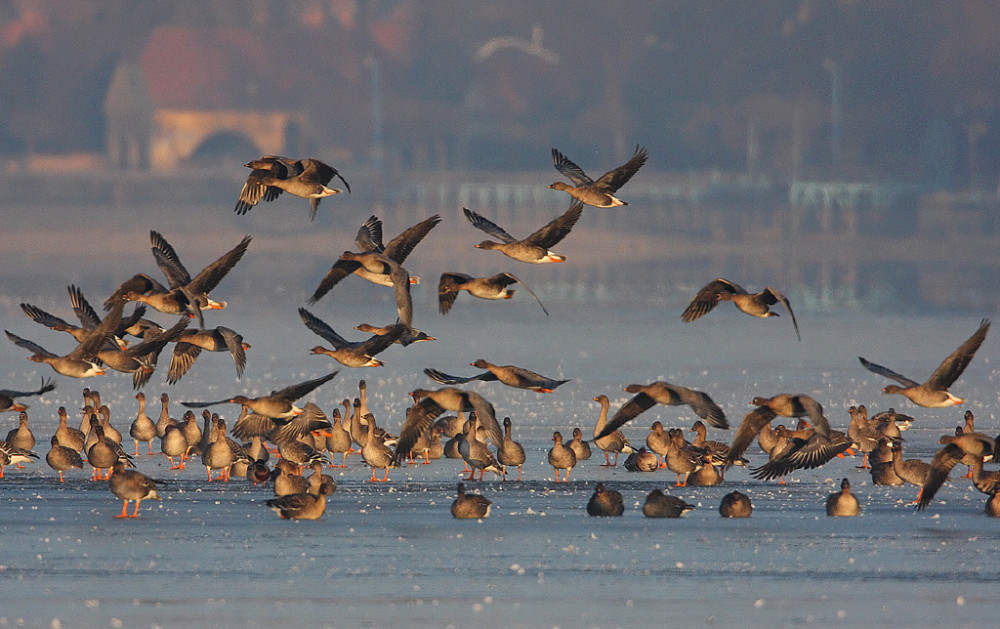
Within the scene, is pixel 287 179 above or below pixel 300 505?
above

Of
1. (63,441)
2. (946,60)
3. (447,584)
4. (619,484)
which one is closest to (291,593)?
(447,584)

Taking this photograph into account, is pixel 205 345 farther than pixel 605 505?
Yes

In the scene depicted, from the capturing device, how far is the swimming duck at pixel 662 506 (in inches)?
607

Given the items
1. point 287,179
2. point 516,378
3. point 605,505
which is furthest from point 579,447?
point 287,179

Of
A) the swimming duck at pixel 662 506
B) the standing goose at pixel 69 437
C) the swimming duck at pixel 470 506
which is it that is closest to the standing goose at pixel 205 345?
the swimming duck at pixel 470 506

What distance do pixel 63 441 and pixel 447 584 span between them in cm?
728

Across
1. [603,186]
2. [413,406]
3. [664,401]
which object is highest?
[603,186]

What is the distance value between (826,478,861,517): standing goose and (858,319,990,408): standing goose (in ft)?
3.14

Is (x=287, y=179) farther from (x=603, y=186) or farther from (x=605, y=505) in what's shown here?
(x=605, y=505)

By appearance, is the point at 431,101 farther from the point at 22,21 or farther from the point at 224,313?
the point at 224,313

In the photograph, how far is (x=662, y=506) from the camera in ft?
50.6

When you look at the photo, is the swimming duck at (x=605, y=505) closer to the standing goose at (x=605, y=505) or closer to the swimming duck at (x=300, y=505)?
the standing goose at (x=605, y=505)

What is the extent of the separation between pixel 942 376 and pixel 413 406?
4.76m

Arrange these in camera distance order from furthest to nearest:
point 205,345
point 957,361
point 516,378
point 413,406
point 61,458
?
point 61,458 → point 413,406 → point 205,345 → point 516,378 → point 957,361
